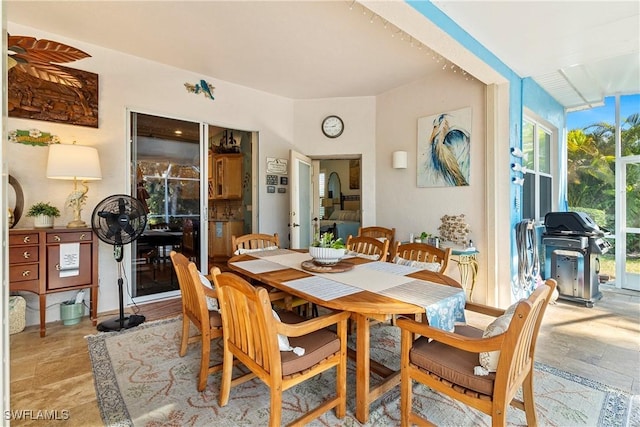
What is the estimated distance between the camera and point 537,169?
13.6 ft

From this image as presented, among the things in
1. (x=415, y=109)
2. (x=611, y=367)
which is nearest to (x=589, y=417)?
(x=611, y=367)

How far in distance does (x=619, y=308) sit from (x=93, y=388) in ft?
16.6

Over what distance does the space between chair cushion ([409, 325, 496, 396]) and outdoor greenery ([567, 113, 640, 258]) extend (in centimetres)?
454

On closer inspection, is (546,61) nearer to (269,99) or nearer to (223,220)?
(269,99)

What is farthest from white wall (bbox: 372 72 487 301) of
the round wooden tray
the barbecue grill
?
the round wooden tray

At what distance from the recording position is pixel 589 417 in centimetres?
167

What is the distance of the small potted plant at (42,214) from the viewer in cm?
283

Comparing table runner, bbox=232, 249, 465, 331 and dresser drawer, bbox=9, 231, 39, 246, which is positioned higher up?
dresser drawer, bbox=9, 231, 39, 246

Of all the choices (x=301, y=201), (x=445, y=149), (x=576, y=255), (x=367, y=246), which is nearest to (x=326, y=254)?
(x=367, y=246)

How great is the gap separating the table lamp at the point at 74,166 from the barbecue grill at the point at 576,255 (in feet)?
17.1

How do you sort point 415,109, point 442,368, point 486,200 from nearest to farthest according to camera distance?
1. point 442,368
2. point 486,200
3. point 415,109

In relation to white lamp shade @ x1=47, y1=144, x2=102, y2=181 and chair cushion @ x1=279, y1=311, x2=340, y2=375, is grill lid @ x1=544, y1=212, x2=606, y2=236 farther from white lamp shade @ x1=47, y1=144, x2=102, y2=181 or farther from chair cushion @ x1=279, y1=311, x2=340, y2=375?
white lamp shade @ x1=47, y1=144, x2=102, y2=181

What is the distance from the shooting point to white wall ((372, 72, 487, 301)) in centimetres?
344

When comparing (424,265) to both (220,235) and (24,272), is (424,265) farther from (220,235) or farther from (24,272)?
(220,235)
